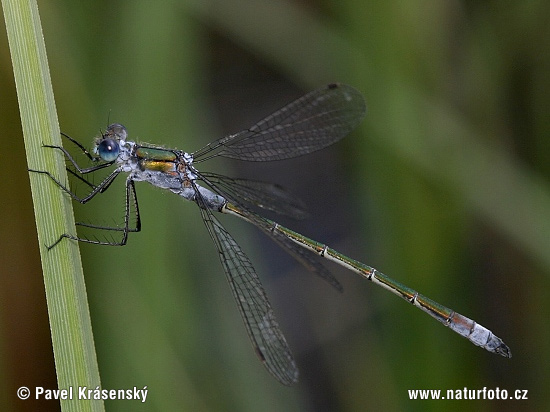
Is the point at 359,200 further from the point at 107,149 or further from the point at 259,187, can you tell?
the point at 107,149

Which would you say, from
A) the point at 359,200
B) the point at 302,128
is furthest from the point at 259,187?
the point at 359,200

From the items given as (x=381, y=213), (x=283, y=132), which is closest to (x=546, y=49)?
(x=381, y=213)

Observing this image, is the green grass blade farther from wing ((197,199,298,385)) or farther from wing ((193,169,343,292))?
wing ((193,169,343,292))

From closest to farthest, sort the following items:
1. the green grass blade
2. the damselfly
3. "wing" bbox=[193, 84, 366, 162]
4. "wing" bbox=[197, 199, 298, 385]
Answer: the green grass blade, "wing" bbox=[197, 199, 298, 385], the damselfly, "wing" bbox=[193, 84, 366, 162]

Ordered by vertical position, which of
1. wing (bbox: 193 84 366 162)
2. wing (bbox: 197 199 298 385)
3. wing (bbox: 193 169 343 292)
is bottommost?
wing (bbox: 197 199 298 385)

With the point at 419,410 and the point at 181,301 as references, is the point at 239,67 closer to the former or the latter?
the point at 181,301

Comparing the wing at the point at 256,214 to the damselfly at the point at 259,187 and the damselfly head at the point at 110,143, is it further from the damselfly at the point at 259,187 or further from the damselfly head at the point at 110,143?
the damselfly head at the point at 110,143

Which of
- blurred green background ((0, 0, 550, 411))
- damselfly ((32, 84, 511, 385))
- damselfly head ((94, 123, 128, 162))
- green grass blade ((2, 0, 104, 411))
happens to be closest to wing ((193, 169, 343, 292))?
damselfly ((32, 84, 511, 385))
